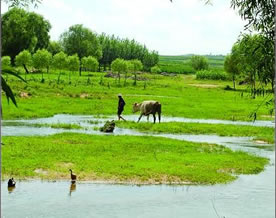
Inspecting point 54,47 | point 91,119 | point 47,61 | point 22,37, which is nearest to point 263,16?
point 91,119

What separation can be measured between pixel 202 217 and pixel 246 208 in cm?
154

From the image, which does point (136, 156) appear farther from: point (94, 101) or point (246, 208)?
point (94, 101)

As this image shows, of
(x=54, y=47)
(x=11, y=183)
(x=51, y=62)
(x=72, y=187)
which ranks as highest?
(x=54, y=47)

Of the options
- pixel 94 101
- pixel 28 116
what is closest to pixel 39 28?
pixel 94 101

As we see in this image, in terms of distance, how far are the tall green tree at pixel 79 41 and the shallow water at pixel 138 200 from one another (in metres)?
93.1

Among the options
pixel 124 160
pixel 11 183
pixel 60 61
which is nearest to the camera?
pixel 11 183

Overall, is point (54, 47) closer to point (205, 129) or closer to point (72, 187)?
point (205, 129)

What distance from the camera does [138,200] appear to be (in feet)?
42.8

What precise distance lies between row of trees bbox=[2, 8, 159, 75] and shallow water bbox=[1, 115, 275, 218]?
55527mm

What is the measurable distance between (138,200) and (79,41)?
97.0 m

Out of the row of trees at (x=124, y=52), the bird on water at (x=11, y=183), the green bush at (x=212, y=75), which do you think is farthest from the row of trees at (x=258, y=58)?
the row of trees at (x=124, y=52)

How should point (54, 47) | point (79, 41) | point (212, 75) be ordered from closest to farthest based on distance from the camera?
point (212, 75), point (54, 47), point (79, 41)

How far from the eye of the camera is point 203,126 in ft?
98.8

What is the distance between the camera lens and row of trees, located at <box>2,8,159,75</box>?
79681mm
